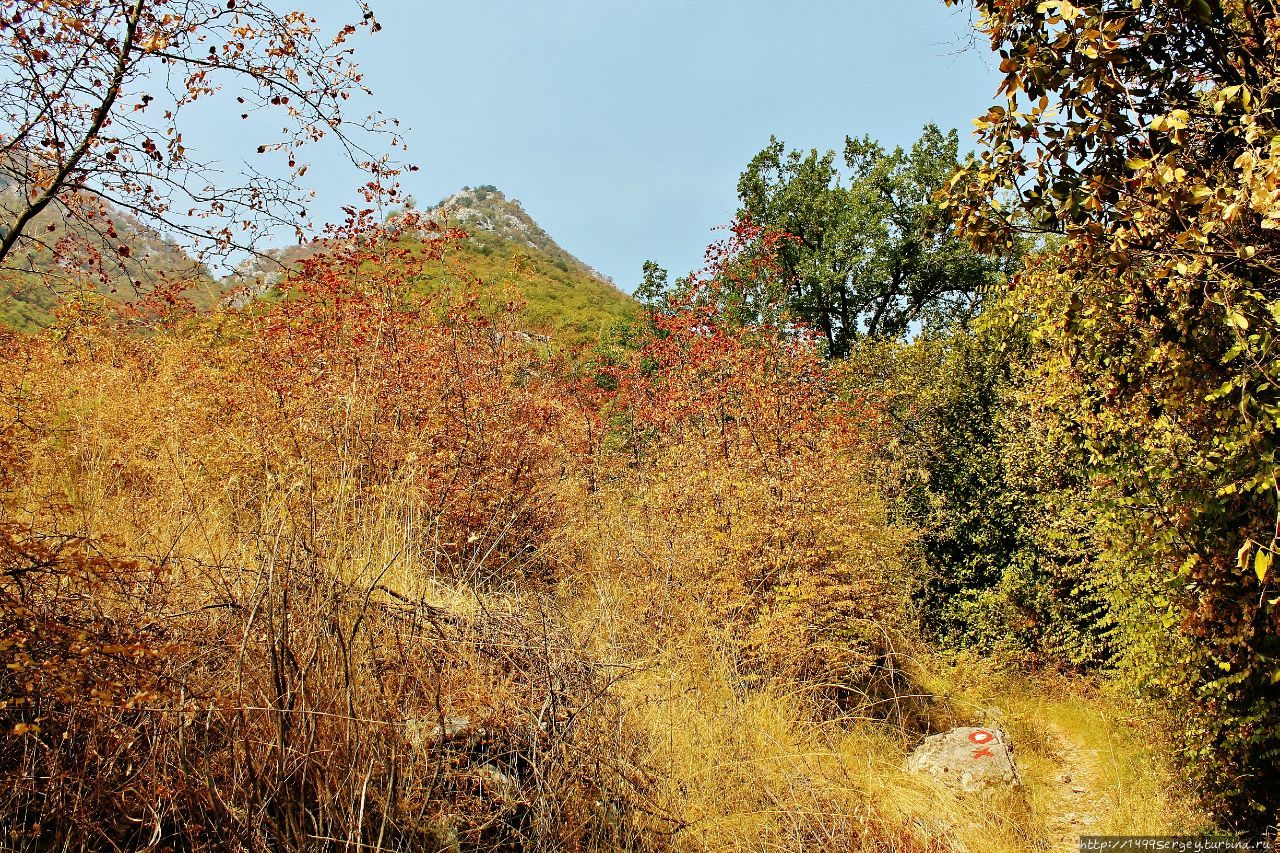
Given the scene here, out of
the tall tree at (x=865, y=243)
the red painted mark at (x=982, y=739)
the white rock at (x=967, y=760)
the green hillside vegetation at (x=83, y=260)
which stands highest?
the tall tree at (x=865, y=243)

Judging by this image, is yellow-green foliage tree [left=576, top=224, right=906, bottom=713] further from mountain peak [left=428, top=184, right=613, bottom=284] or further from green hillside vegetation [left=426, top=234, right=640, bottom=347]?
mountain peak [left=428, top=184, right=613, bottom=284]

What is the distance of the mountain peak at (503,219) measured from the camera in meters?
48.5

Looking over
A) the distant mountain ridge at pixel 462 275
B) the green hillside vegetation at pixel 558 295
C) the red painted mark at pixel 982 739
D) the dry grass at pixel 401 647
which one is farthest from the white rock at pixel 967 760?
the green hillside vegetation at pixel 558 295

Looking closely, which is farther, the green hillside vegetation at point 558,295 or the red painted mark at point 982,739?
the green hillside vegetation at point 558,295

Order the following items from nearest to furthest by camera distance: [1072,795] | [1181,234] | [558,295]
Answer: [1181,234]
[1072,795]
[558,295]

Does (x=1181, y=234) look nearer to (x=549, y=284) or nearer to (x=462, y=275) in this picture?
(x=462, y=275)

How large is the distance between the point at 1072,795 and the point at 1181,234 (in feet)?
22.6

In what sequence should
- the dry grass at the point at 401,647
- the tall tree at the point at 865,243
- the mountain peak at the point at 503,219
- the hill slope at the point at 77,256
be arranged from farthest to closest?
1. the mountain peak at the point at 503,219
2. the tall tree at the point at 865,243
3. the hill slope at the point at 77,256
4. the dry grass at the point at 401,647

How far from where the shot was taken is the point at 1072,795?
695 centimetres

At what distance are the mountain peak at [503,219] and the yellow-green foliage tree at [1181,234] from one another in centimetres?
4229

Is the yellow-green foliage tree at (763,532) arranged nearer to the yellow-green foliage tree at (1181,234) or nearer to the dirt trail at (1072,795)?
the dirt trail at (1072,795)

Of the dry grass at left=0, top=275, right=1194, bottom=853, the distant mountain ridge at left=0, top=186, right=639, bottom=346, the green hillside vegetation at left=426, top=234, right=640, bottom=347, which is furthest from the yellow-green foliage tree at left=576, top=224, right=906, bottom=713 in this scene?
the green hillside vegetation at left=426, top=234, right=640, bottom=347

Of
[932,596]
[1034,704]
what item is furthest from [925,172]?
[1034,704]

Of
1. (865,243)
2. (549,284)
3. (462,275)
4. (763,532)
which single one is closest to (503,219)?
(549,284)
